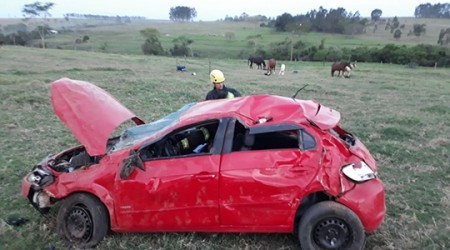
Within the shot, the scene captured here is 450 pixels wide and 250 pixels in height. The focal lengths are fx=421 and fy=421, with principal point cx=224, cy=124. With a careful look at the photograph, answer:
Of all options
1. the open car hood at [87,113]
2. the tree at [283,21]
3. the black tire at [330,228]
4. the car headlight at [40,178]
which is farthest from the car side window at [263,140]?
the tree at [283,21]

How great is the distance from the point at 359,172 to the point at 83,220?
9.78 feet

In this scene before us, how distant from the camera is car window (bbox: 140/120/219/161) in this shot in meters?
4.54

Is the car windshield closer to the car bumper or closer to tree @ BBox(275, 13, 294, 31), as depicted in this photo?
the car bumper

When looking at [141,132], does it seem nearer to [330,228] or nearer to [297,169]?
[297,169]

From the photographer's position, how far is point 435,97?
16.2 metres

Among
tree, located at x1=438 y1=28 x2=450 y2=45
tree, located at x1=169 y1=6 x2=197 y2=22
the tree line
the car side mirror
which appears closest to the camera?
the car side mirror

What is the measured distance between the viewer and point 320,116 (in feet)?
15.2

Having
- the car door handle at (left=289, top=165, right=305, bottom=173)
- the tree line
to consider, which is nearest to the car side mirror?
the car door handle at (left=289, top=165, right=305, bottom=173)

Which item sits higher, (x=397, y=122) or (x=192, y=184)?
(x=192, y=184)

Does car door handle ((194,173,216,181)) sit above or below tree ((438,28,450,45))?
above

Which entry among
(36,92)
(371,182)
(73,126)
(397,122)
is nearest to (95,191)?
(73,126)

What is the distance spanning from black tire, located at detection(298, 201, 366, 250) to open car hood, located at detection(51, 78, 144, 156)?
2.28 m

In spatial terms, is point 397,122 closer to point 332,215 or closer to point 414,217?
point 414,217

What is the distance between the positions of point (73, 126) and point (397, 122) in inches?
350
